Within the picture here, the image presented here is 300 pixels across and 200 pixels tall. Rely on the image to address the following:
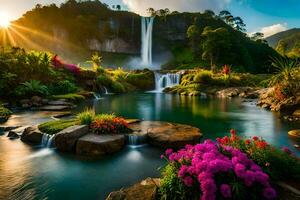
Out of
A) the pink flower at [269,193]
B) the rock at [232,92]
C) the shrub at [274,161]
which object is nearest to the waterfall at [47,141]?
the shrub at [274,161]

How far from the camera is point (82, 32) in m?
87.6

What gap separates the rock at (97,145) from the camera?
10.6 meters

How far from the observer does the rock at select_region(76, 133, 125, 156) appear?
34.8 ft

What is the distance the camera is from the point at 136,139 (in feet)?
38.9

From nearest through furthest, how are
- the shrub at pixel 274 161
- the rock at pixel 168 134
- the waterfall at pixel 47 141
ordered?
the shrub at pixel 274 161 < the rock at pixel 168 134 < the waterfall at pixel 47 141

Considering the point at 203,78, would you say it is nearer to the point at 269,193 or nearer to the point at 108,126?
the point at 108,126

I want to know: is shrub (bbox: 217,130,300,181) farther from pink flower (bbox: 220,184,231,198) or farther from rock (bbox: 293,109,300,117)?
rock (bbox: 293,109,300,117)

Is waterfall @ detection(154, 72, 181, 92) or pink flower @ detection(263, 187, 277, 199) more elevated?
waterfall @ detection(154, 72, 181, 92)

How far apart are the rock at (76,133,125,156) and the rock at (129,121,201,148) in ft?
4.95

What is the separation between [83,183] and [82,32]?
8408cm

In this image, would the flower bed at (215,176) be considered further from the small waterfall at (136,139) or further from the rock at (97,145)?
the small waterfall at (136,139)

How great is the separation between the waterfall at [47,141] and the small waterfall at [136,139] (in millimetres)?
2928

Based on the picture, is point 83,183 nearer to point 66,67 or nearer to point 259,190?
point 259,190

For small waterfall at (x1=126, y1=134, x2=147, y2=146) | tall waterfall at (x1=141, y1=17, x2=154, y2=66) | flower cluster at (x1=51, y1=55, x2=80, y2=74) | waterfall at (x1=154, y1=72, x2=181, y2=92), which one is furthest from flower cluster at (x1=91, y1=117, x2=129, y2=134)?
tall waterfall at (x1=141, y1=17, x2=154, y2=66)
